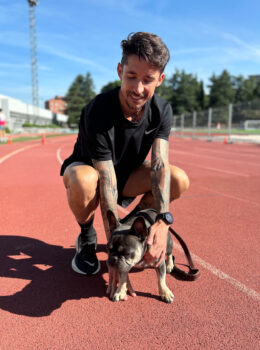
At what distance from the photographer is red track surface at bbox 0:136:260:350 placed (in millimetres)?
1958

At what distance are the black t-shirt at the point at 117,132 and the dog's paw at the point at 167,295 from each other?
119 cm

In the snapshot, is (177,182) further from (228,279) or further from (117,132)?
(228,279)

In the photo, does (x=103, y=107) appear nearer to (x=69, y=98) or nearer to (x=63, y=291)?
(x=63, y=291)

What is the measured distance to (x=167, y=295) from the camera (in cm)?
238

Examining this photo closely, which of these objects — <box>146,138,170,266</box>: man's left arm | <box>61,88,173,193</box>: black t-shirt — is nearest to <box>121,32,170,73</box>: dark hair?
<box>61,88,173,193</box>: black t-shirt

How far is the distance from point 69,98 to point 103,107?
298 ft

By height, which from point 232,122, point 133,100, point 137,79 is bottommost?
point 133,100

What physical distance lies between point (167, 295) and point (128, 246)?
2.11 ft

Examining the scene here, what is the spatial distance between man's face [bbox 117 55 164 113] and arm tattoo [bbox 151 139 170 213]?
53cm

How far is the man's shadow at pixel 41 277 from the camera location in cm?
235

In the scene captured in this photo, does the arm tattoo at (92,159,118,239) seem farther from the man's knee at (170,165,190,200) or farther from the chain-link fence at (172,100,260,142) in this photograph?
the chain-link fence at (172,100,260,142)

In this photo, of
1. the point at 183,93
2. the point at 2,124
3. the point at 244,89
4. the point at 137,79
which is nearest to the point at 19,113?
the point at 183,93

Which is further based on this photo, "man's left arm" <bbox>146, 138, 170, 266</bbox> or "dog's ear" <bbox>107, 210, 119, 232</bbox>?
"man's left arm" <bbox>146, 138, 170, 266</bbox>

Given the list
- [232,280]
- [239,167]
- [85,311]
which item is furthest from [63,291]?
[239,167]
